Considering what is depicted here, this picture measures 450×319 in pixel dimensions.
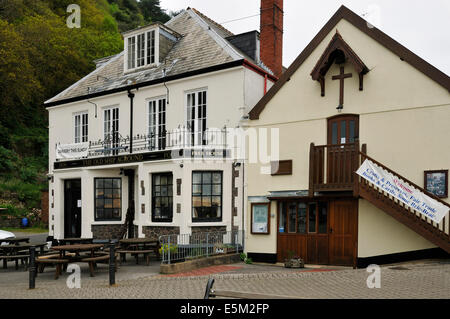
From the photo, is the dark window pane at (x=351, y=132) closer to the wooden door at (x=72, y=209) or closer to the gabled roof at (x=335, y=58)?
the gabled roof at (x=335, y=58)

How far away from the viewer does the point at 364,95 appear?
1334 cm

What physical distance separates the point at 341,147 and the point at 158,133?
25.8ft

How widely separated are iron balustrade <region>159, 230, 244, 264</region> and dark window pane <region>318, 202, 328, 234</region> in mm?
2872

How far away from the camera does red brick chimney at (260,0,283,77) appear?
18.0 m

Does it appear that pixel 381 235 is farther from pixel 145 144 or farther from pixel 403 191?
pixel 145 144

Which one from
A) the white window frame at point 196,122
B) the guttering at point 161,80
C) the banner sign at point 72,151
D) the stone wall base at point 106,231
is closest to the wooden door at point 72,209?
the banner sign at point 72,151

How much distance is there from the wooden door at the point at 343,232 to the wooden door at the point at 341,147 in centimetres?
104

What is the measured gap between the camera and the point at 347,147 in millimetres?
12750

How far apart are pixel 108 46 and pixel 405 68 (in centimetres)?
3103

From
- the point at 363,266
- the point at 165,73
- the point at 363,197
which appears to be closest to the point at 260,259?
the point at 363,266

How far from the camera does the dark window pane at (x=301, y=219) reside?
1408 cm

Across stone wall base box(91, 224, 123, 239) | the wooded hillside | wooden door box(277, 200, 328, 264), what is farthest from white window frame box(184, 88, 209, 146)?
the wooded hillside

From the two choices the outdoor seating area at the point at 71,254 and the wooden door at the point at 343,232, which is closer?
the outdoor seating area at the point at 71,254
